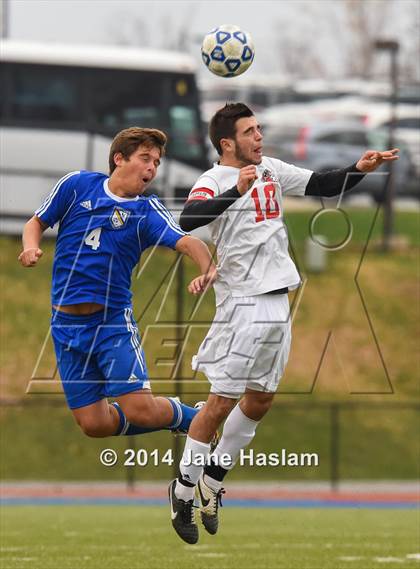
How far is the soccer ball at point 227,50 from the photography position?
823 cm

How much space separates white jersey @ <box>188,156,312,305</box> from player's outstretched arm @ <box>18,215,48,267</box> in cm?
102

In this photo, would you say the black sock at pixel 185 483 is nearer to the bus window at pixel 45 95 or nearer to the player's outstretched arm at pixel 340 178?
the player's outstretched arm at pixel 340 178

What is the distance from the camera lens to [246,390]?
841 centimetres

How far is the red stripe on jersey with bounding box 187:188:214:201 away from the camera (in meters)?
7.85

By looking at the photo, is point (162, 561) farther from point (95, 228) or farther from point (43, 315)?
point (43, 315)

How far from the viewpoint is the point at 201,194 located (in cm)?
787

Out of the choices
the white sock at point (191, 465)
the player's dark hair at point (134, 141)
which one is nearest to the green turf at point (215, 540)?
the white sock at point (191, 465)

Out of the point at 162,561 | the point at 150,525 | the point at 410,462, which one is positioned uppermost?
the point at 162,561

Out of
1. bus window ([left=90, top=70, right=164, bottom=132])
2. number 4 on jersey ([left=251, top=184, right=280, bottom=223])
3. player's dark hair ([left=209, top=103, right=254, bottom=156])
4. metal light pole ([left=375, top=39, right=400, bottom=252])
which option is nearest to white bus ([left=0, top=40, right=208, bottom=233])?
bus window ([left=90, top=70, right=164, bottom=132])

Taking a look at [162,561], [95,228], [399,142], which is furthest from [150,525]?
[399,142]

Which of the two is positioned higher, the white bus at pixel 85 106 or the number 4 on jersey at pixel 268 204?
the number 4 on jersey at pixel 268 204

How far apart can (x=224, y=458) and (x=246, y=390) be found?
1.60ft

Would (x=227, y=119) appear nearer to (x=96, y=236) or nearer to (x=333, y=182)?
(x=333, y=182)

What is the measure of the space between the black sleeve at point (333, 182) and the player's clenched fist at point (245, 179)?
0.87 m
